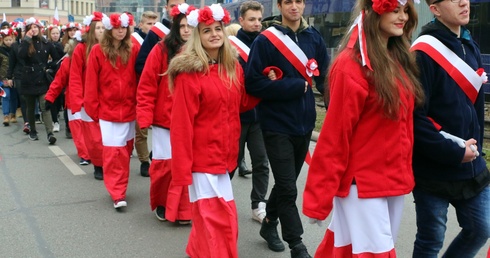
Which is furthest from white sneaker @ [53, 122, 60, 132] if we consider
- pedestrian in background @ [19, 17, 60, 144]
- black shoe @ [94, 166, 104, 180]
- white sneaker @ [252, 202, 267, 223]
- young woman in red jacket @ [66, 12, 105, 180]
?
white sneaker @ [252, 202, 267, 223]

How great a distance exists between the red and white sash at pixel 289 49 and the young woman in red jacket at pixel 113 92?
2475 mm

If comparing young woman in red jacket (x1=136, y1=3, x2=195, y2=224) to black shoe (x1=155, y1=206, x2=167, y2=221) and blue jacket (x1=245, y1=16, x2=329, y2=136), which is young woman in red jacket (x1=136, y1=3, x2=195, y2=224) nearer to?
black shoe (x1=155, y1=206, x2=167, y2=221)

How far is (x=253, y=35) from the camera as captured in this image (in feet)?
22.1

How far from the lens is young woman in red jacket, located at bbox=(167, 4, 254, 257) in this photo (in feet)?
14.6

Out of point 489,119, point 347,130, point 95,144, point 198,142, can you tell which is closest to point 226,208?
point 198,142

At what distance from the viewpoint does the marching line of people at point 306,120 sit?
334 cm

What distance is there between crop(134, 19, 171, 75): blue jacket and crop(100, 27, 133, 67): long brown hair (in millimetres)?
162

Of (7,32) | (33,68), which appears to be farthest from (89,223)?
(7,32)

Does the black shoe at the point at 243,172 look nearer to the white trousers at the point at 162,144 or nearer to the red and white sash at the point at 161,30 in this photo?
the white trousers at the point at 162,144

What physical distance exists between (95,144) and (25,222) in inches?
80.9

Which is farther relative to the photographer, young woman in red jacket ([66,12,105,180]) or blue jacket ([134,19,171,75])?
young woman in red jacket ([66,12,105,180])

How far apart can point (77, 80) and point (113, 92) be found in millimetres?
1082

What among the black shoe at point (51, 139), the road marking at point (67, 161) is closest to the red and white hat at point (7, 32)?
the black shoe at point (51, 139)

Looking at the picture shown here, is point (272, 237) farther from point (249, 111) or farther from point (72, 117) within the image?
point (72, 117)
